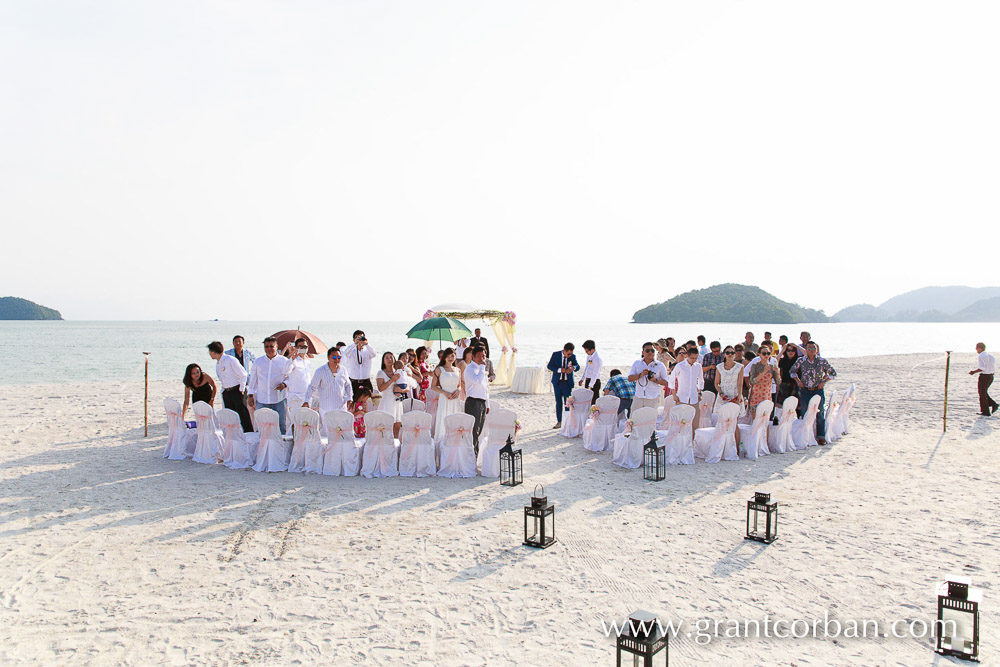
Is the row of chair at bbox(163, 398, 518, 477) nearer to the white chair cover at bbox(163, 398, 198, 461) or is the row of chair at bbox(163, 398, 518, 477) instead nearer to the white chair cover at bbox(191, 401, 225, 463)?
the white chair cover at bbox(191, 401, 225, 463)

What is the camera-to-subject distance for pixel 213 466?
28.5ft

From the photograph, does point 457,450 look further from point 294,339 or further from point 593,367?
point 294,339

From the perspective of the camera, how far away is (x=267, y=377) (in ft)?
29.1

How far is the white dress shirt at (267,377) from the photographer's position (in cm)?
884

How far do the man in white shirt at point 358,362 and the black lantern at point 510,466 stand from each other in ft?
9.65

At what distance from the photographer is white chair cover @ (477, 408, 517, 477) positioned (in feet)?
26.1

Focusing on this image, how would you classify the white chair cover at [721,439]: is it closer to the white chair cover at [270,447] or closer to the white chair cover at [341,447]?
the white chair cover at [341,447]

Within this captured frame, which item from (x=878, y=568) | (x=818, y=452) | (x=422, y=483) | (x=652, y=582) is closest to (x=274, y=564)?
(x=422, y=483)

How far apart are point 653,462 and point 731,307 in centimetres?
13416

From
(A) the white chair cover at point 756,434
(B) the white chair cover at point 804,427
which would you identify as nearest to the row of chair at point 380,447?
(A) the white chair cover at point 756,434

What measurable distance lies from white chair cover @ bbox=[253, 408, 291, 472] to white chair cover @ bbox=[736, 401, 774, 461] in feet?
23.6

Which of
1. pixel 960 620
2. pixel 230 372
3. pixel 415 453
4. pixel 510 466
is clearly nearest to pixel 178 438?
pixel 230 372

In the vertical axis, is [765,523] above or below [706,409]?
below

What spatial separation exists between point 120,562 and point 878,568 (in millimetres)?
6800
